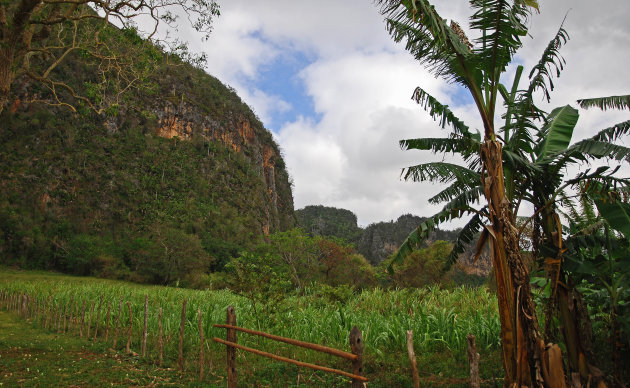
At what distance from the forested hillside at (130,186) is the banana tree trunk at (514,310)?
20072 millimetres

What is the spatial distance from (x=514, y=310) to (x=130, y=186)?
1983 inches

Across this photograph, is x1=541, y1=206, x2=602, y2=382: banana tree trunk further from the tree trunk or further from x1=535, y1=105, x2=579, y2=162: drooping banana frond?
the tree trunk

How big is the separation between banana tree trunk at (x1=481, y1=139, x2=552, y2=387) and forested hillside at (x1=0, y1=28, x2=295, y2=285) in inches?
790

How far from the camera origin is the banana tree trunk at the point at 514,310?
370 centimetres

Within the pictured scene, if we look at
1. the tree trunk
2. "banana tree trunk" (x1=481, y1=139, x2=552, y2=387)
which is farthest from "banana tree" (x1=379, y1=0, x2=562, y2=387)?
the tree trunk

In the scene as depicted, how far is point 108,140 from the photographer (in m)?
50.0

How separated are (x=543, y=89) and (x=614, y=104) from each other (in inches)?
34.6

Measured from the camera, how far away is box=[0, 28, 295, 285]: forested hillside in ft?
109

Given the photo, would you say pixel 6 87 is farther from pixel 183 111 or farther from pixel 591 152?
pixel 183 111

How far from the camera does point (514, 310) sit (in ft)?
12.4

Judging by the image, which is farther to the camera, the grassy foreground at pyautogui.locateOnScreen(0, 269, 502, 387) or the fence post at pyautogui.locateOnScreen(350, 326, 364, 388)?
the grassy foreground at pyautogui.locateOnScreen(0, 269, 502, 387)

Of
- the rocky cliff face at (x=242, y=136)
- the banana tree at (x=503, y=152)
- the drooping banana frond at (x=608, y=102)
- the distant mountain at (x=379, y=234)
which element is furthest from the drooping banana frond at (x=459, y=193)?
the rocky cliff face at (x=242, y=136)

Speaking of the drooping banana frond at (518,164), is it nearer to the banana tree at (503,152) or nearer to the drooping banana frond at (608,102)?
the banana tree at (503,152)

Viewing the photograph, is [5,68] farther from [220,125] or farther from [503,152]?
[220,125]
